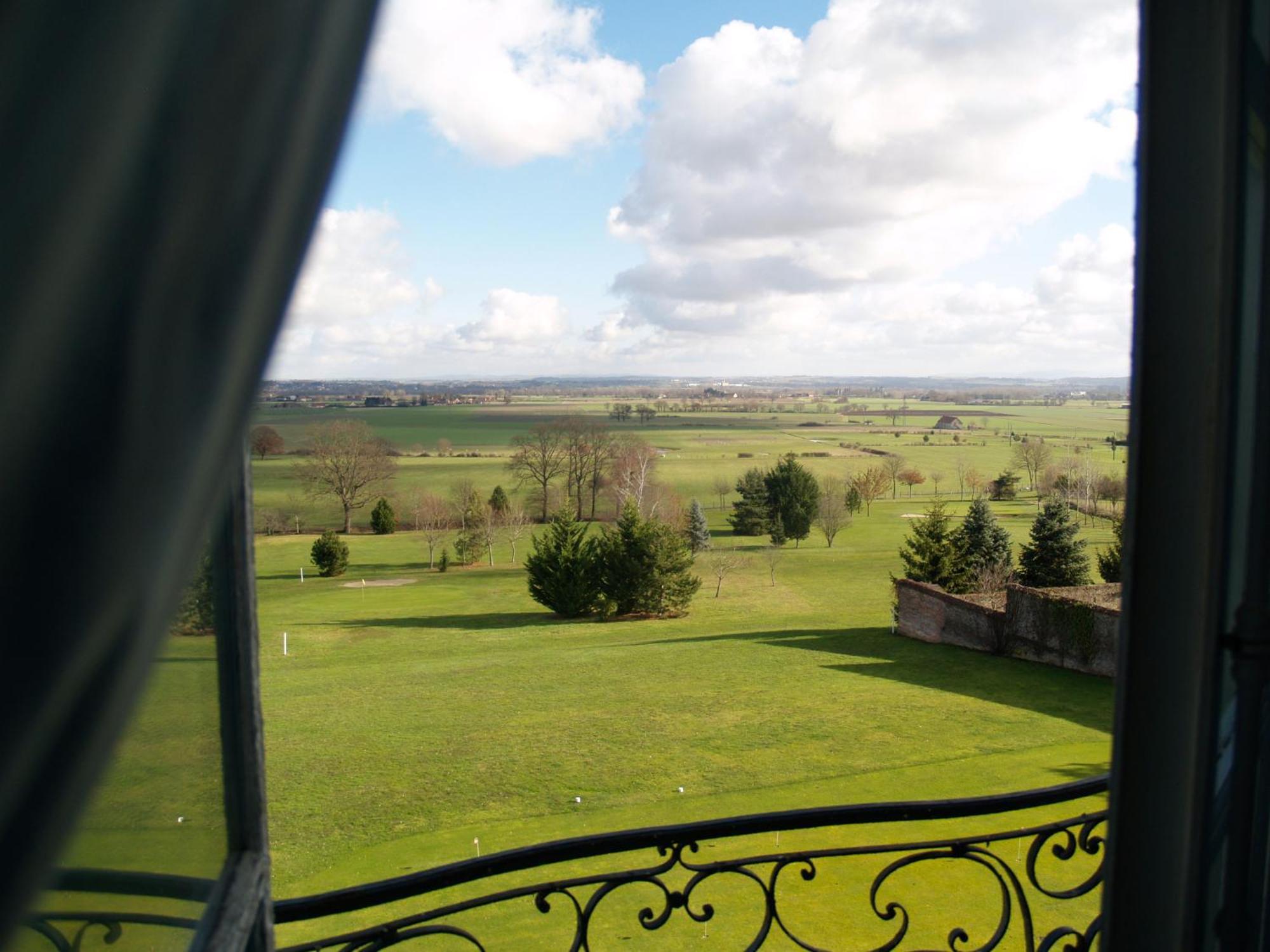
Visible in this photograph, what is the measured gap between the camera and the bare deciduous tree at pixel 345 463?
19.5 metres

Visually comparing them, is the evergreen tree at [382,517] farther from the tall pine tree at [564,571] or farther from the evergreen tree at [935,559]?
the evergreen tree at [935,559]

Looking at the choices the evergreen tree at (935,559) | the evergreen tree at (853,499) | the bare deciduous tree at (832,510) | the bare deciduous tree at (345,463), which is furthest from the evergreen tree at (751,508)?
the bare deciduous tree at (345,463)

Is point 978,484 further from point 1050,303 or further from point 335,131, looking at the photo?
point 335,131

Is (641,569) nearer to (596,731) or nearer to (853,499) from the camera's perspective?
(596,731)

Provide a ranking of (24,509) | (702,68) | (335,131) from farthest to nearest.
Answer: (702,68) → (335,131) → (24,509)

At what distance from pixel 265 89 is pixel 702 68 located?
2.69 m

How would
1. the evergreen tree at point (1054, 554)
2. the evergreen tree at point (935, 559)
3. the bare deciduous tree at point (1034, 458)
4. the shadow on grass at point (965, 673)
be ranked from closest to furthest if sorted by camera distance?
→ the shadow on grass at point (965, 673) → the evergreen tree at point (1054, 554) → the evergreen tree at point (935, 559) → the bare deciduous tree at point (1034, 458)

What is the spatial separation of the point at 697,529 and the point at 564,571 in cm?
610

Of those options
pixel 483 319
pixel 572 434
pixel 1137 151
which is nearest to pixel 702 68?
pixel 1137 151

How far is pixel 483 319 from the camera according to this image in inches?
364

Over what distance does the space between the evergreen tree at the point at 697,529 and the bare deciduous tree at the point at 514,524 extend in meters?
4.54

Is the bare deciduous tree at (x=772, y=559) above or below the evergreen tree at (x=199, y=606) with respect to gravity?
below

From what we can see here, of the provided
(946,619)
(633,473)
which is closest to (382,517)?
(633,473)

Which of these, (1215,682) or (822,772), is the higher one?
(1215,682)
